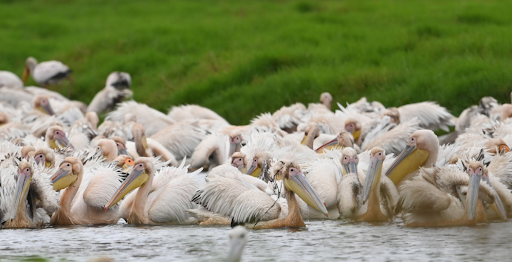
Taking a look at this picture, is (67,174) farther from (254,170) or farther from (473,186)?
(473,186)

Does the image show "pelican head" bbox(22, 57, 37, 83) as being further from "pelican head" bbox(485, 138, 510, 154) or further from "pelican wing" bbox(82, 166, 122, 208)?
"pelican head" bbox(485, 138, 510, 154)

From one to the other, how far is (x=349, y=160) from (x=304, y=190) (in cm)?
79

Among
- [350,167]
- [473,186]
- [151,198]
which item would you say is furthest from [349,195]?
[151,198]

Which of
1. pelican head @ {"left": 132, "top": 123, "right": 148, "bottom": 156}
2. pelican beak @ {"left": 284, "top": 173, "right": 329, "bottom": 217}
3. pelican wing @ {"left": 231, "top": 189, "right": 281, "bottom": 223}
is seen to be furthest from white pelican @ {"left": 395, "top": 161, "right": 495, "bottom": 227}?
pelican head @ {"left": 132, "top": 123, "right": 148, "bottom": 156}

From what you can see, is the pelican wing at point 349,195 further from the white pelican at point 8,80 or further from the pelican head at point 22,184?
the white pelican at point 8,80

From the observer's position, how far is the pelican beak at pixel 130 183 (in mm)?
6496

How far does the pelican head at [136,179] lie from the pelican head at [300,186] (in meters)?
1.14

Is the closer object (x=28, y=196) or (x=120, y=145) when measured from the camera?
(x=28, y=196)

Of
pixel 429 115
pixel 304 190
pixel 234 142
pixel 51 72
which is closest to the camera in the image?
pixel 304 190

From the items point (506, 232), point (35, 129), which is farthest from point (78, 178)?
point (35, 129)

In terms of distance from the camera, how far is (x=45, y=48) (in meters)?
19.7

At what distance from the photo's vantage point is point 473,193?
227 inches

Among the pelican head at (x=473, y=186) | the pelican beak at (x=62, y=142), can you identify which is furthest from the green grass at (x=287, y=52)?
the pelican head at (x=473, y=186)

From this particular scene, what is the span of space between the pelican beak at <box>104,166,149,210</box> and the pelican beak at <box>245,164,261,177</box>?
108 centimetres
